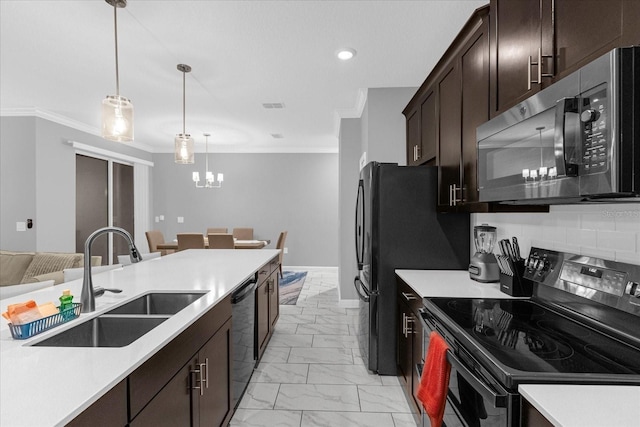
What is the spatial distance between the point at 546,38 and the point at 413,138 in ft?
6.77

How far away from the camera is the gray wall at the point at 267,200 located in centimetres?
762

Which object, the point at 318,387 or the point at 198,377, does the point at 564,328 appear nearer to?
the point at 198,377

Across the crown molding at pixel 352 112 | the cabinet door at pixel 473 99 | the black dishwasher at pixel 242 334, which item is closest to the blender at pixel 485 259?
the cabinet door at pixel 473 99

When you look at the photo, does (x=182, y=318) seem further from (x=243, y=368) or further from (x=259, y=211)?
(x=259, y=211)

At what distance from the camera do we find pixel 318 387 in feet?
8.49

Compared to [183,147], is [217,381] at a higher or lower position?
lower

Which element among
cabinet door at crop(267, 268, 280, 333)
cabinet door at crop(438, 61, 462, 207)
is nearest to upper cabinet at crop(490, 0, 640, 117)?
cabinet door at crop(438, 61, 462, 207)

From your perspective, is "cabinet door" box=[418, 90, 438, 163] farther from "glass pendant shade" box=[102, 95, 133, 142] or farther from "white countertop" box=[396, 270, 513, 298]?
"glass pendant shade" box=[102, 95, 133, 142]

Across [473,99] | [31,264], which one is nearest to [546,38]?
[473,99]

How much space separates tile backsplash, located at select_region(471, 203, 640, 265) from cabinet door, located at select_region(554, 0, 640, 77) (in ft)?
2.04

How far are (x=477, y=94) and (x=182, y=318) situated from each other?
187 centimetres

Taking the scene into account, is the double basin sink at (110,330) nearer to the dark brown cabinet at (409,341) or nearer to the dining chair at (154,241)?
the dark brown cabinet at (409,341)

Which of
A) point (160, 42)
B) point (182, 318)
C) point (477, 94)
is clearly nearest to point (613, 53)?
point (477, 94)

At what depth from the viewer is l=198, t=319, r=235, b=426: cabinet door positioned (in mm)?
1600
